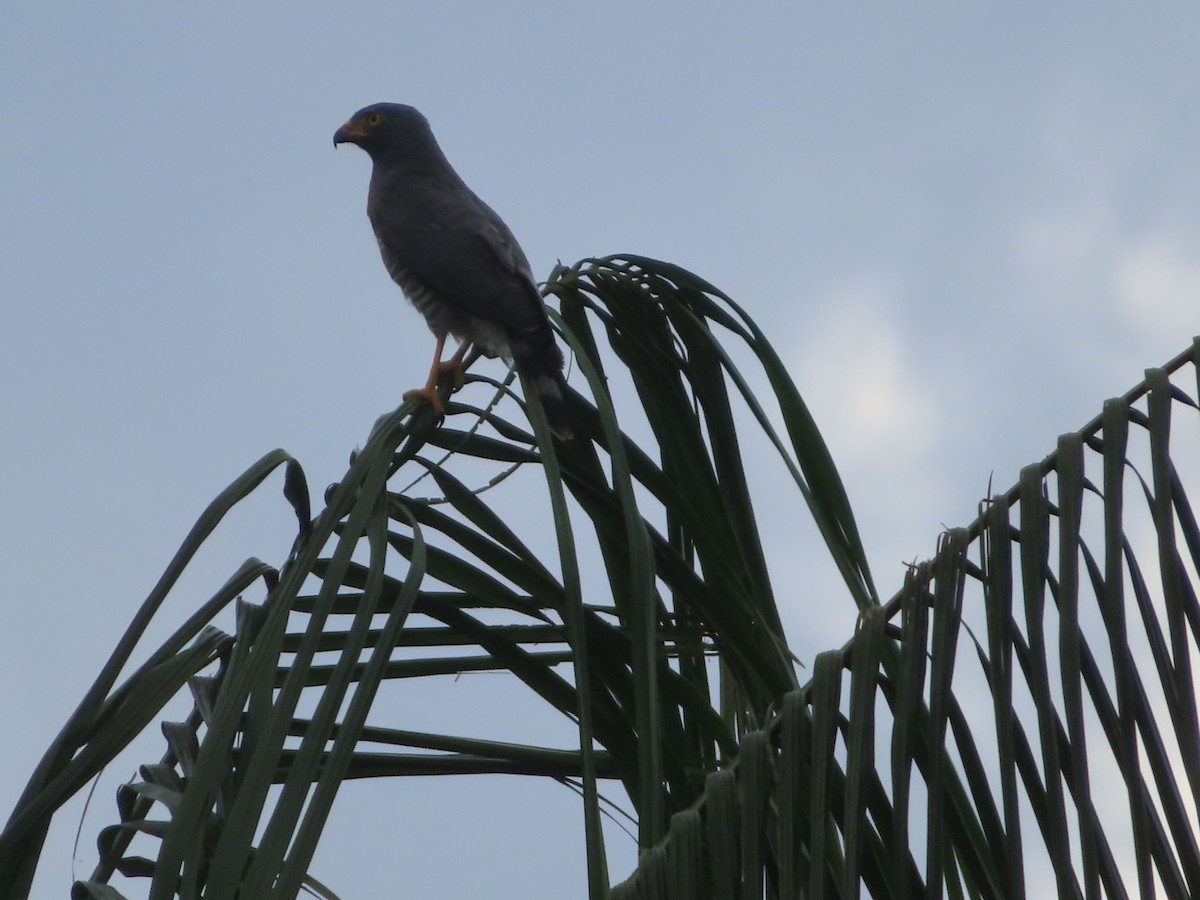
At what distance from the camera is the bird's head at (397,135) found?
5359mm

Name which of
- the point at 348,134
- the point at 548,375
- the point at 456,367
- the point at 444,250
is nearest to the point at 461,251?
the point at 444,250

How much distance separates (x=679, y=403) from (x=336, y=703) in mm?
1205

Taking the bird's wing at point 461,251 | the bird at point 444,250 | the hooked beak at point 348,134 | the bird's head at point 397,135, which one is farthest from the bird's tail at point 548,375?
the hooked beak at point 348,134

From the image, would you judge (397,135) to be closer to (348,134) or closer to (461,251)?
(348,134)

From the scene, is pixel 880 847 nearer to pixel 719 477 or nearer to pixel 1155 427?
pixel 1155 427

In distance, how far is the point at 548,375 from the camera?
3.27 metres

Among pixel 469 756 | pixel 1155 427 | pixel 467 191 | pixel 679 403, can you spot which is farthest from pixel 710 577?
pixel 467 191

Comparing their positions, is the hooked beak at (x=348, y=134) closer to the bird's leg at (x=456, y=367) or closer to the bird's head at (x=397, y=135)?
the bird's head at (x=397, y=135)

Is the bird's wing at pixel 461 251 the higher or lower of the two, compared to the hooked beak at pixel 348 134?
lower

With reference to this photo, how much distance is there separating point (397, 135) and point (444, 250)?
2.97 feet

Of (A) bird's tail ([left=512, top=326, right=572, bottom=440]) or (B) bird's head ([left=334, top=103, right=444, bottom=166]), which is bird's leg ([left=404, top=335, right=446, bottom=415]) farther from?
(B) bird's head ([left=334, top=103, right=444, bottom=166])

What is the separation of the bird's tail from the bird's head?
175cm

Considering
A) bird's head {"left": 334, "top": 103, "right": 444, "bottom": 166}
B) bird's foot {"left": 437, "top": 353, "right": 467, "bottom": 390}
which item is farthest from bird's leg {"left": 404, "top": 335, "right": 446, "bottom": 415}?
bird's head {"left": 334, "top": 103, "right": 444, "bottom": 166}

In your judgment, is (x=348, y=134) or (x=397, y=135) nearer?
(x=397, y=135)
